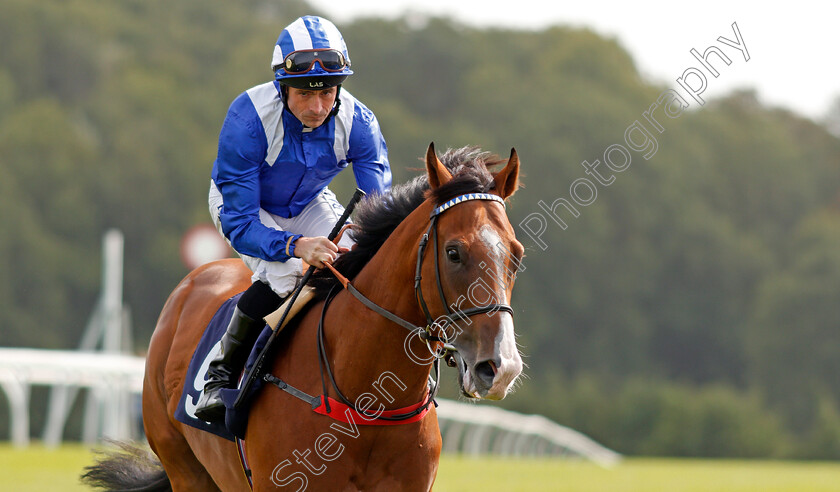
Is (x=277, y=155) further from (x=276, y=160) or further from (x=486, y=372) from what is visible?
(x=486, y=372)

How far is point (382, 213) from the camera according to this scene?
14.6ft

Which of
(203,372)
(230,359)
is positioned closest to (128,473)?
(203,372)

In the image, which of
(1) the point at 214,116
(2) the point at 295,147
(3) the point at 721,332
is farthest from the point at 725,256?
(2) the point at 295,147

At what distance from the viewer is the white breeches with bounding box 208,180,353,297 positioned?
4676 millimetres

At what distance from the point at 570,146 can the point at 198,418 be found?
41.3 metres

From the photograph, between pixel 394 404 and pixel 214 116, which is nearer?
pixel 394 404

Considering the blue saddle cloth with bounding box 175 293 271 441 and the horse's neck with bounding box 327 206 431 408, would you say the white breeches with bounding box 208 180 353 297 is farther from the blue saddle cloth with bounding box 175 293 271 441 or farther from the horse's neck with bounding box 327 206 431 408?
the horse's neck with bounding box 327 206 431 408

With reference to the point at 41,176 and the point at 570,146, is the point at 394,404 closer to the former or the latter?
the point at 41,176

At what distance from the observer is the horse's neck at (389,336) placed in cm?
414

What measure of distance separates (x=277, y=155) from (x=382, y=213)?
0.60 metres

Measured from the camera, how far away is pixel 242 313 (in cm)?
464

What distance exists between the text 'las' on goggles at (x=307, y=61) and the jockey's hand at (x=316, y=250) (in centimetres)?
72

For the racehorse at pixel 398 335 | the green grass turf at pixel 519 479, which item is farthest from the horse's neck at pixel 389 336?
the green grass turf at pixel 519 479

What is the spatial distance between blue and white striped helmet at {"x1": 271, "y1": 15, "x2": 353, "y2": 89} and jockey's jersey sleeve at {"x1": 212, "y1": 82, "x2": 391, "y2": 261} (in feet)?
0.64
